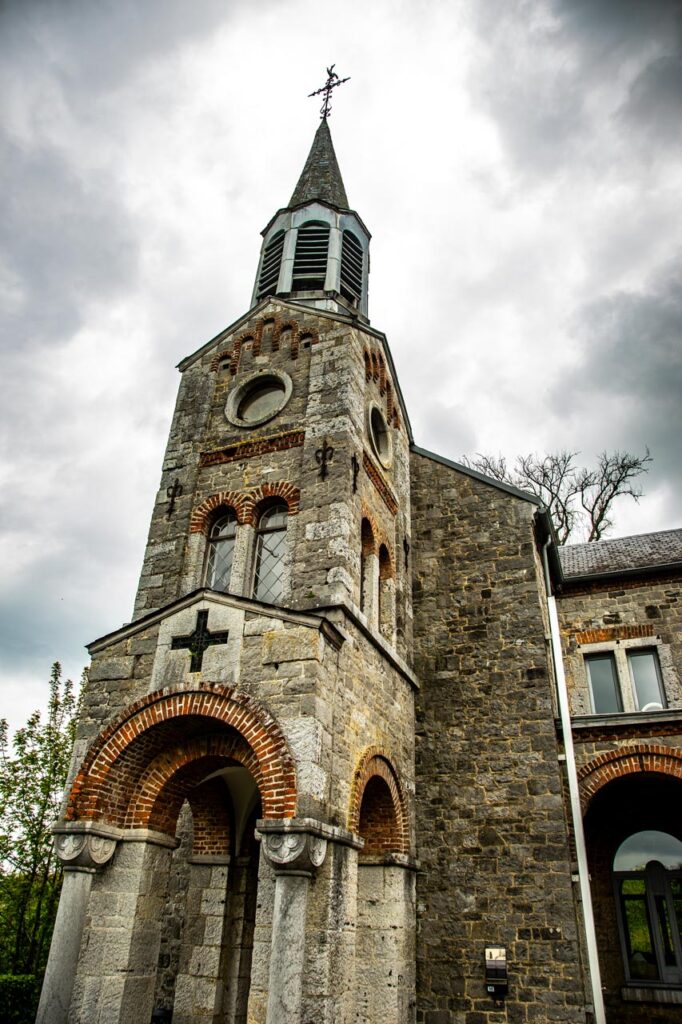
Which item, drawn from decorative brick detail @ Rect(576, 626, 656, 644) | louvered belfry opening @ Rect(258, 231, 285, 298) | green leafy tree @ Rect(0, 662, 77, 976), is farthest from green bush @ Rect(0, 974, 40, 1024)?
louvered belfry opening @ Rect(258, 231, 285, 298)

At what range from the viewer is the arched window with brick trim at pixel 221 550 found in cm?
1021

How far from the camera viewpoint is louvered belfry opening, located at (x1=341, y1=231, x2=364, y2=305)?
14.6 metres

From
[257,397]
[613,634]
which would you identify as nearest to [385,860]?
[613,634]

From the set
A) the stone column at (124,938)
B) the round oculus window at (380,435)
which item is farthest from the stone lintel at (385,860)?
the round oculus window at (380,435)

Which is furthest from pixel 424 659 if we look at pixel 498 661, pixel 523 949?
pixel 523 949

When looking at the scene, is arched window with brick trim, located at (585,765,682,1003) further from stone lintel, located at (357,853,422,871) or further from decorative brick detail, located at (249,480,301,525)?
decorative brick detail, located at (249,480,301,525)

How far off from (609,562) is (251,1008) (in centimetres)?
1080

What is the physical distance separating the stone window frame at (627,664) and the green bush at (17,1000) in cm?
1033

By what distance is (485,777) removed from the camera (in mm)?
10000

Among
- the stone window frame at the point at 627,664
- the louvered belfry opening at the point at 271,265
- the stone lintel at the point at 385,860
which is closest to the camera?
the stone lintel at the point at 385,860

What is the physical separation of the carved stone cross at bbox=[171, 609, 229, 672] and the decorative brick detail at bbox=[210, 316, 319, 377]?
5.56m

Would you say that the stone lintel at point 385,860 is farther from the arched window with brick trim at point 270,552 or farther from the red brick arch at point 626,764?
the arched window with brick trim at point 270,552

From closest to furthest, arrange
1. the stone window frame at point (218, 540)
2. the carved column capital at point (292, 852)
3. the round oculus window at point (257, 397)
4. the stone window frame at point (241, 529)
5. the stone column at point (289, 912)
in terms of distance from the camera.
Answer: the stone column at point (289, 912) < the carved column capital at point (292, 852) < the stone window frame at point (241, 529) < the stone window frame at point (218, 540) < the round oculus window at point (257, 397)

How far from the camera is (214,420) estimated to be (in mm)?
11766
